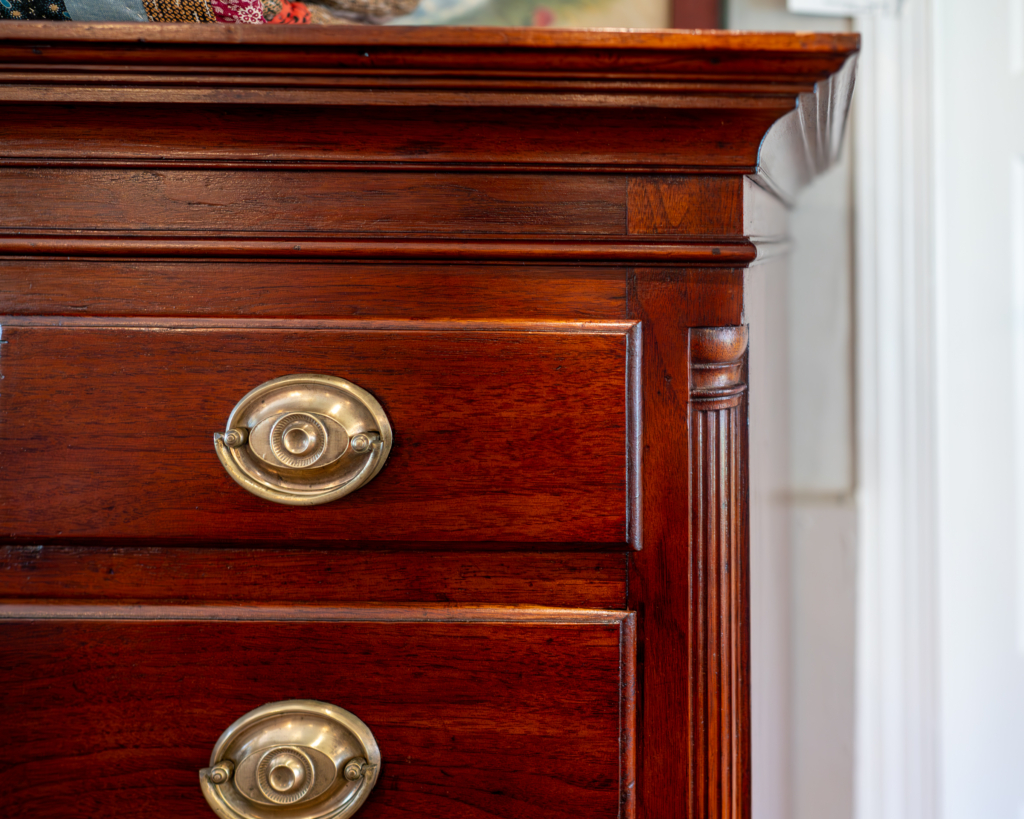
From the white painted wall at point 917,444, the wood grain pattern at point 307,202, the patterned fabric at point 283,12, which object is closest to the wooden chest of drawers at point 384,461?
the wood grain pattern at point 307,202

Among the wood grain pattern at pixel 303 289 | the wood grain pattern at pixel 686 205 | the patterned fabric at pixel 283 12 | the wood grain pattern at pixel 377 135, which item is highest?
the patterned fabric at pixel 283 12

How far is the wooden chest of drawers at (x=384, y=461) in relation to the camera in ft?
1.10

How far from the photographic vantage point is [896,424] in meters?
0.76

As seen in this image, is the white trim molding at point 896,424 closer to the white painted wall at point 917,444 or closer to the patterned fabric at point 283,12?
the white painted wall at point 917,444

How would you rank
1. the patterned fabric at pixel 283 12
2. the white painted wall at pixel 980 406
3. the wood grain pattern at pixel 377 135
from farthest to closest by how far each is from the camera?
1. the white painted wall at pixel 980 406
2. the patterned fabric at pixel 283 12
3. the wood grain pattern at pixel 377 135

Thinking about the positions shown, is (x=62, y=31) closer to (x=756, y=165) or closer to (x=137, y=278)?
(x=137, y=278)

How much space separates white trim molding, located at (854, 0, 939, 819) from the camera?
74cm

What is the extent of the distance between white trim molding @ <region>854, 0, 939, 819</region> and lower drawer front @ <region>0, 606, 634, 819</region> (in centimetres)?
56

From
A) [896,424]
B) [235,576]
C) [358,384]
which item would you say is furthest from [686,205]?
[896,424]

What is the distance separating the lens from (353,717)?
34 cm

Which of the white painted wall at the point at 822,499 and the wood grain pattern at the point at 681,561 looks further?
the white painted wall at the point at 822,499

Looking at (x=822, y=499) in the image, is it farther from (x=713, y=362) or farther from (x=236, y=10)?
(x=236, y=10)

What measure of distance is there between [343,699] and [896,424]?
67 cm

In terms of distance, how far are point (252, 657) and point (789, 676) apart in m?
0.65
